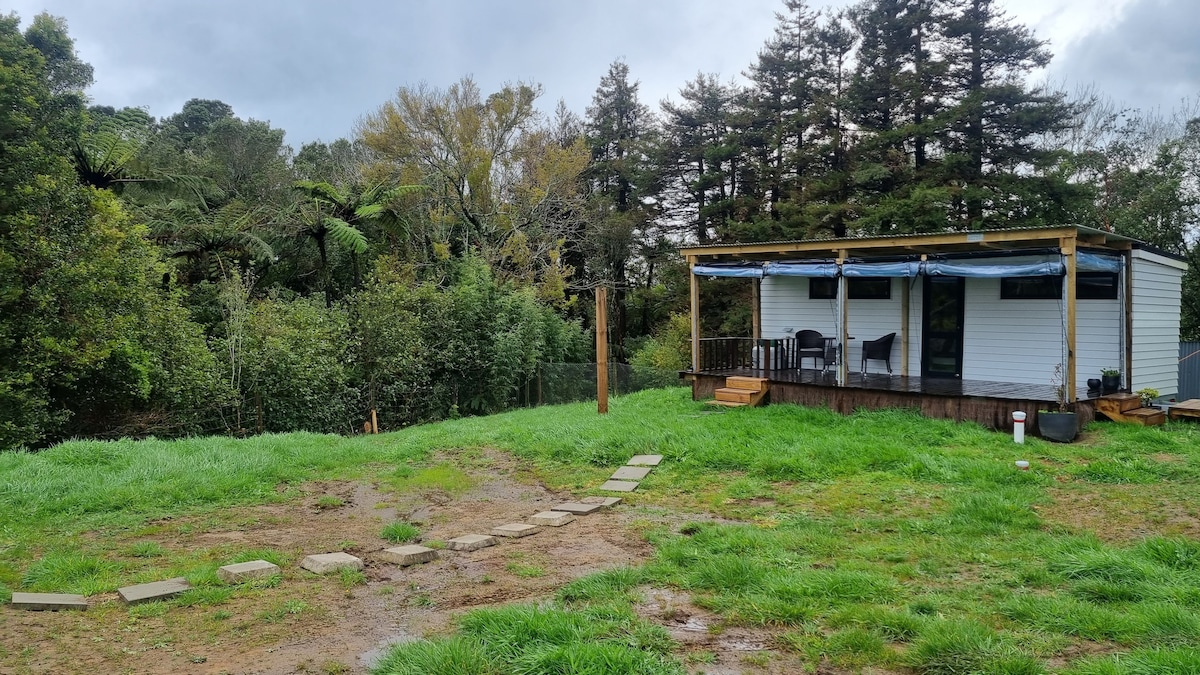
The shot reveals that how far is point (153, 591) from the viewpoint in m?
4.16

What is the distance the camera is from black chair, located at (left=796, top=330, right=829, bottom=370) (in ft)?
43.1

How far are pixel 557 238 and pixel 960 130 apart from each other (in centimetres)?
1199

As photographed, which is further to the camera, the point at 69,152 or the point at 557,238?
the point at 557,238

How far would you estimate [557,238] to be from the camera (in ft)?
73.4

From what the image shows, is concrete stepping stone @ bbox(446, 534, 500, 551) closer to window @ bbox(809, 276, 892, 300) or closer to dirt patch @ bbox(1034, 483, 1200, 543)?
dirt patch @ bbox(1034, 483, 1200, 543)

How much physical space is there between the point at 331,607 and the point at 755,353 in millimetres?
10941

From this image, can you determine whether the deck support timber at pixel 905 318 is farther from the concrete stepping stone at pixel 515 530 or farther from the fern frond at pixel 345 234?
the fern frond at pixel 345 234

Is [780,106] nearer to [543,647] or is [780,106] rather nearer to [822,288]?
[822,288]

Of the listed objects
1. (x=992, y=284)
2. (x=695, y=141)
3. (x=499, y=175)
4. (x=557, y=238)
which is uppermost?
(x=695, y=141)

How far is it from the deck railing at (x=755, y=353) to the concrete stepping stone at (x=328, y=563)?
9034mm

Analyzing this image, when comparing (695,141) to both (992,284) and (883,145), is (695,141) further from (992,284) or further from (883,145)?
(992,284)

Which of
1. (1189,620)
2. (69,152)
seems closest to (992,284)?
(1189,620)

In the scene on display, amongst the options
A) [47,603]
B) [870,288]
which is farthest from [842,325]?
[47,603]

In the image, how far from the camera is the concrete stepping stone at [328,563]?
15.4 feet
